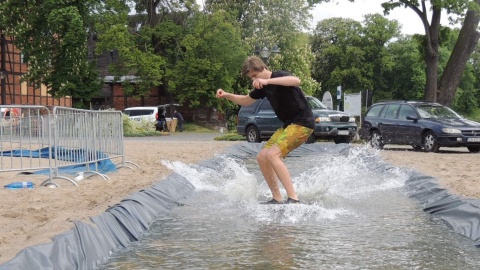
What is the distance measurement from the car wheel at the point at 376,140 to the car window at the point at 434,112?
1771mm

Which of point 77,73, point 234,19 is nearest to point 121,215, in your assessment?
point 77,73

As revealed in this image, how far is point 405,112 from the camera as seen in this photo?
21438mm

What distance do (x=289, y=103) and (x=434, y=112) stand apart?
46.5 feet

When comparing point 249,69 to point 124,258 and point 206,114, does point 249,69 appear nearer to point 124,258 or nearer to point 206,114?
point 124,258

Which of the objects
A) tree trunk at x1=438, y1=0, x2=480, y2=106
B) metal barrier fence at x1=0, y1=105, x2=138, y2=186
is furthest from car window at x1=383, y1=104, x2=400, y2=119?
metal barrier fence at x1=0, y1=105, x2=138, y2=186

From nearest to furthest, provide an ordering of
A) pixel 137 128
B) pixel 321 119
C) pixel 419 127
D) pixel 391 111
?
1. pixel 419 127
2. pixel 391 111
3. pixel 321 119
4. pixel 137 128

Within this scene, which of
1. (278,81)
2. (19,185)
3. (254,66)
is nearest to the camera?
(278,81)

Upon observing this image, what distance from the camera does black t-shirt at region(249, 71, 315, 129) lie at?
7.94 meters

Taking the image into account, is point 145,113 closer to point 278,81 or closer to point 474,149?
point 474,149

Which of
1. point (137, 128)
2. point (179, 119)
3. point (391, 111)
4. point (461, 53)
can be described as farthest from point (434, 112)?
point (179, 119)

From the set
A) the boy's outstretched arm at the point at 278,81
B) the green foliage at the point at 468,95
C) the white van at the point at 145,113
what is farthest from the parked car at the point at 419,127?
the green foliage at the point at 468,95

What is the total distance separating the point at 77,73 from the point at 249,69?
36.6m

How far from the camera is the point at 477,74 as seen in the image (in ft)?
322

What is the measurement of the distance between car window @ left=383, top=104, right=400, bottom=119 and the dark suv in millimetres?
1860
